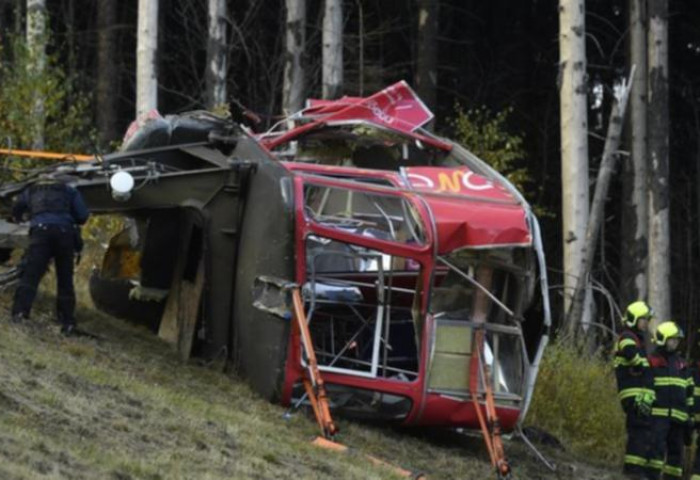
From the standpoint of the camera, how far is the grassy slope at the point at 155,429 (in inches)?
404

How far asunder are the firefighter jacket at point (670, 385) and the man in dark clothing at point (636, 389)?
24cm

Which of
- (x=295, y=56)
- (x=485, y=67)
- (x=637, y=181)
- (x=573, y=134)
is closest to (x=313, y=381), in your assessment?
(x=573, y=134)

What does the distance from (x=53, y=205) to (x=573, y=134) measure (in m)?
8.90

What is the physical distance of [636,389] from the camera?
632 inches

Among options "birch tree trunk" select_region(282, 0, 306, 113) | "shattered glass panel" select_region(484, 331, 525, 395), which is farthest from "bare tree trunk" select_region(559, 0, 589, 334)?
"shattered glass panel" select_region(484, 331, 525, 395)

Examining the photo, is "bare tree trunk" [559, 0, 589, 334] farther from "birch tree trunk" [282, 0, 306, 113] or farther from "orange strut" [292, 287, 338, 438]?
"orange strut" [292, 287, 338, 438]

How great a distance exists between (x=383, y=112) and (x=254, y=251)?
2.56 m

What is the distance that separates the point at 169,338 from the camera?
54.8 ft

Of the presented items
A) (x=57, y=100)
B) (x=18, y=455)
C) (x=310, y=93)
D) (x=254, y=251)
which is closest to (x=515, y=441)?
(x=254, y=251)

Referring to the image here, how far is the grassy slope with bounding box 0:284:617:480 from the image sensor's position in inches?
404

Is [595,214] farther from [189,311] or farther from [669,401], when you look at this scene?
[189,311]

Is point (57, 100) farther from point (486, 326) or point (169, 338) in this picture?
point (486, 326)

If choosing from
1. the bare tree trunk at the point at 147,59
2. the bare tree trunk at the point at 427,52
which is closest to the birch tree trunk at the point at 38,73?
the bare tree trunk at the point at 147,59

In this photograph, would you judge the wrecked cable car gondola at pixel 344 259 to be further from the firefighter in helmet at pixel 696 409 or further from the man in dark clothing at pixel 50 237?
the firefighter in helmet at pixel 696 409
